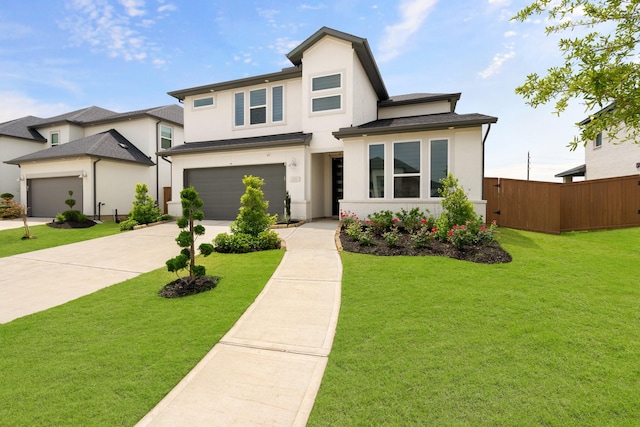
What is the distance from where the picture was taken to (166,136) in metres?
19.6

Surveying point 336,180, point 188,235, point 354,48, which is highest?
point 354,48

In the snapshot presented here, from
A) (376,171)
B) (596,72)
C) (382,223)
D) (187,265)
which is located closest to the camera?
(596,72)

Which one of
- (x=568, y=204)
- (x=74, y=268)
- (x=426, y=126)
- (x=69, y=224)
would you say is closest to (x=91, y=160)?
(x=69, y=224)

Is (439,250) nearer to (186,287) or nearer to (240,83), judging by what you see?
(186,287)

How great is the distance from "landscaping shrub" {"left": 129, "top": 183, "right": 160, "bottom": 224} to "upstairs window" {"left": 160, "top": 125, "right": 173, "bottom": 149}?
737 cm

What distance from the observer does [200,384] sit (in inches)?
109

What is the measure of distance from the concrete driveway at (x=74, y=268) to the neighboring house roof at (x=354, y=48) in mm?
8674

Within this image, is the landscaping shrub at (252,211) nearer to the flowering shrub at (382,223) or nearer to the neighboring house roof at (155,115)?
the flowering shrub at (382,223)

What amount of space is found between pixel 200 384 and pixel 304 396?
41.0 inches

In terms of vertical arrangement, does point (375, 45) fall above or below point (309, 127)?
above

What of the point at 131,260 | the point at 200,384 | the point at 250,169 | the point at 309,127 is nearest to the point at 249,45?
the point at 309,127

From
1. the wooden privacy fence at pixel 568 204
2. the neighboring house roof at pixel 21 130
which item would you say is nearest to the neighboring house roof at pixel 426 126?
the wooden privacy fence at pixel 568 204

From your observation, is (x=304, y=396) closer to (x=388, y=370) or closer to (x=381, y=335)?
(x=388, y=370)

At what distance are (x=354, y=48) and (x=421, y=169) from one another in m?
5.98
